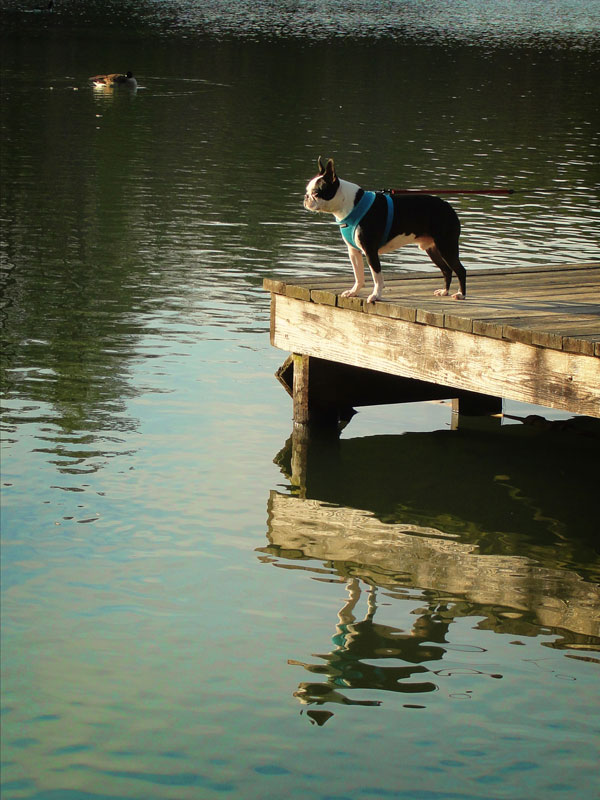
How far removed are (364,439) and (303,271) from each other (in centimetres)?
606

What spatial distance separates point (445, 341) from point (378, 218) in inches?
39.4

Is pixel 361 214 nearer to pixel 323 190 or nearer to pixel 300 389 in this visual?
pixel 323 190

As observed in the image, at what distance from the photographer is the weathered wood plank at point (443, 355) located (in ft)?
28.3

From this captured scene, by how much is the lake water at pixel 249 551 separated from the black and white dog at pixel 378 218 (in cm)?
133

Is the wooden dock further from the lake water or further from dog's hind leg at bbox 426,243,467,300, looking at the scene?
the lake water

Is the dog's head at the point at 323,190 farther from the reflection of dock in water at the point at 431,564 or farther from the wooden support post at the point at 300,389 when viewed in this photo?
the reflection of dock in water at the point at 431,564

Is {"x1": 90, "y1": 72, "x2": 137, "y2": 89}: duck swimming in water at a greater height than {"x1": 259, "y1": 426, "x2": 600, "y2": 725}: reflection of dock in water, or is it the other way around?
{"x1": 90, "y1": 72, "x2": 137, "y2": 89}: duck swimming in water

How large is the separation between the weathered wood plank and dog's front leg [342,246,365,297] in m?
0.14

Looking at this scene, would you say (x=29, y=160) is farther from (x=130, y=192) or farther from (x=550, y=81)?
(x=550, y=81)

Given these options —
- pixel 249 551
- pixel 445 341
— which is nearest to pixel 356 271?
pixel 445 341

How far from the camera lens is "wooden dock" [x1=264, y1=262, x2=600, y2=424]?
28.6 ft

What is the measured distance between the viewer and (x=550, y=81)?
170ft

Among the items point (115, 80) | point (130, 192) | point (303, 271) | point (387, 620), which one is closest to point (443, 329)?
point (387, 620)

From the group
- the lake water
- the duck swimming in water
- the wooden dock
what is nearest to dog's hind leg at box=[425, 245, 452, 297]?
the wooden dock
